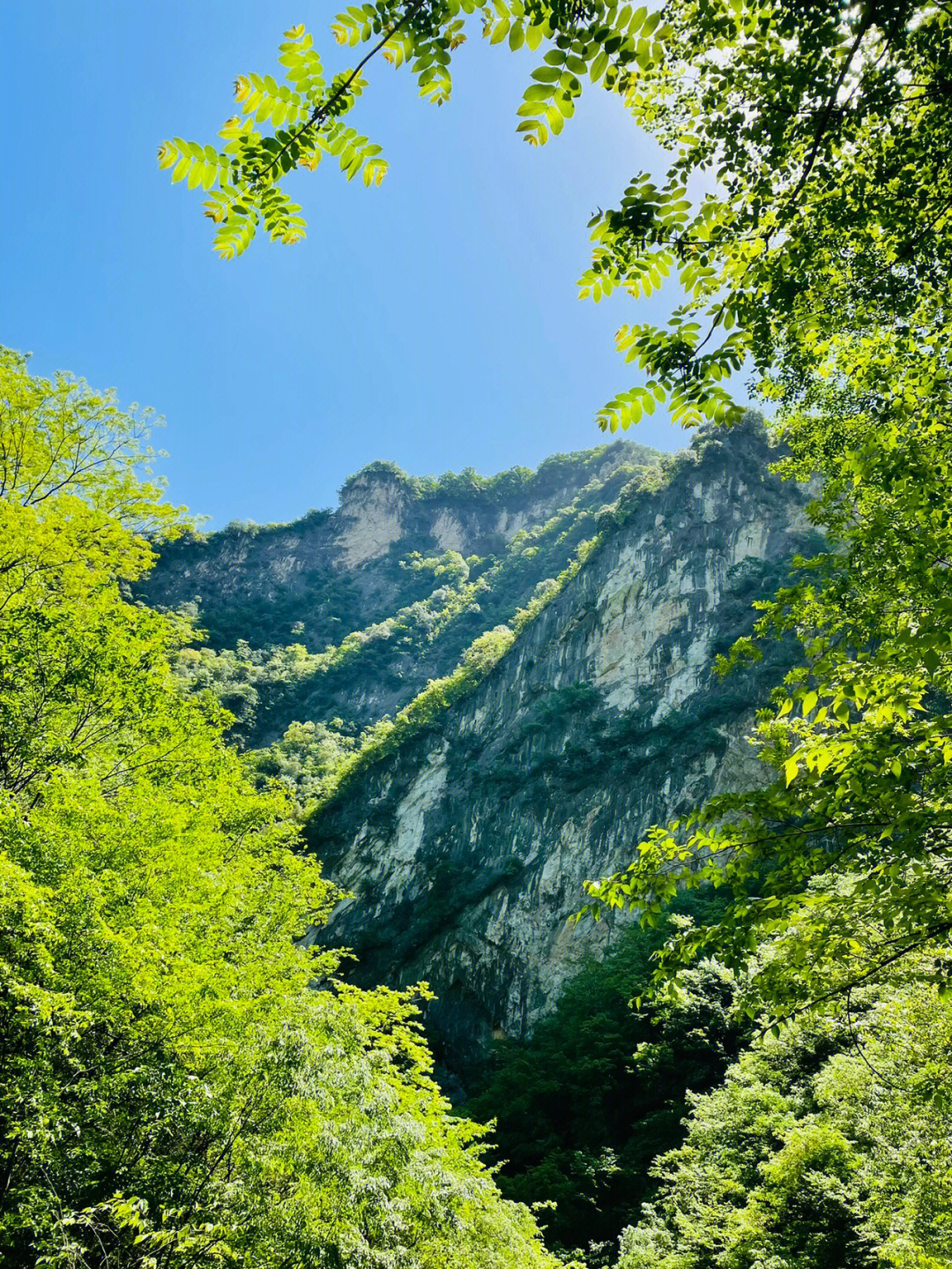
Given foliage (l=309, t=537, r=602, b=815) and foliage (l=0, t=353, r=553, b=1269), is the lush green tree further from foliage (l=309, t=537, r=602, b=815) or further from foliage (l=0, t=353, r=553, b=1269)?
foliage (l=309, t=537, r=602, b=815)

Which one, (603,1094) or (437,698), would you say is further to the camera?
(437,698)

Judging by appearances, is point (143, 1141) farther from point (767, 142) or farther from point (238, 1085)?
point (767, 142)

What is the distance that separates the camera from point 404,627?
74125 mm

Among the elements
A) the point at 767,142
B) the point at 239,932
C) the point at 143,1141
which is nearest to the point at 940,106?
the point at 767,142

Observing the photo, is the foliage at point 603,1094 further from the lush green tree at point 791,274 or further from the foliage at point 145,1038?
the lush green tree at point 791,274

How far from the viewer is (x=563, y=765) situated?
35.5 m

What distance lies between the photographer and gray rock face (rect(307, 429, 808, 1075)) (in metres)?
30.8

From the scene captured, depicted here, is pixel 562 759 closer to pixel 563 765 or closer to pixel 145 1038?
pixel 563 765

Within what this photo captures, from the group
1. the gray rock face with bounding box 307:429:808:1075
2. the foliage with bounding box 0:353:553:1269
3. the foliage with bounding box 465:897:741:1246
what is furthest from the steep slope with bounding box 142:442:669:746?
the foliage with bounding box 0:353:553:1269

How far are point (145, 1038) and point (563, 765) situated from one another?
97.0 feet

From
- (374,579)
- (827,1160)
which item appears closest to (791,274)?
(827,1160)

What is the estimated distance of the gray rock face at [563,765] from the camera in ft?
101

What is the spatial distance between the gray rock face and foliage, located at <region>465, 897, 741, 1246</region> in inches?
307

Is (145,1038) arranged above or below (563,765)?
below
